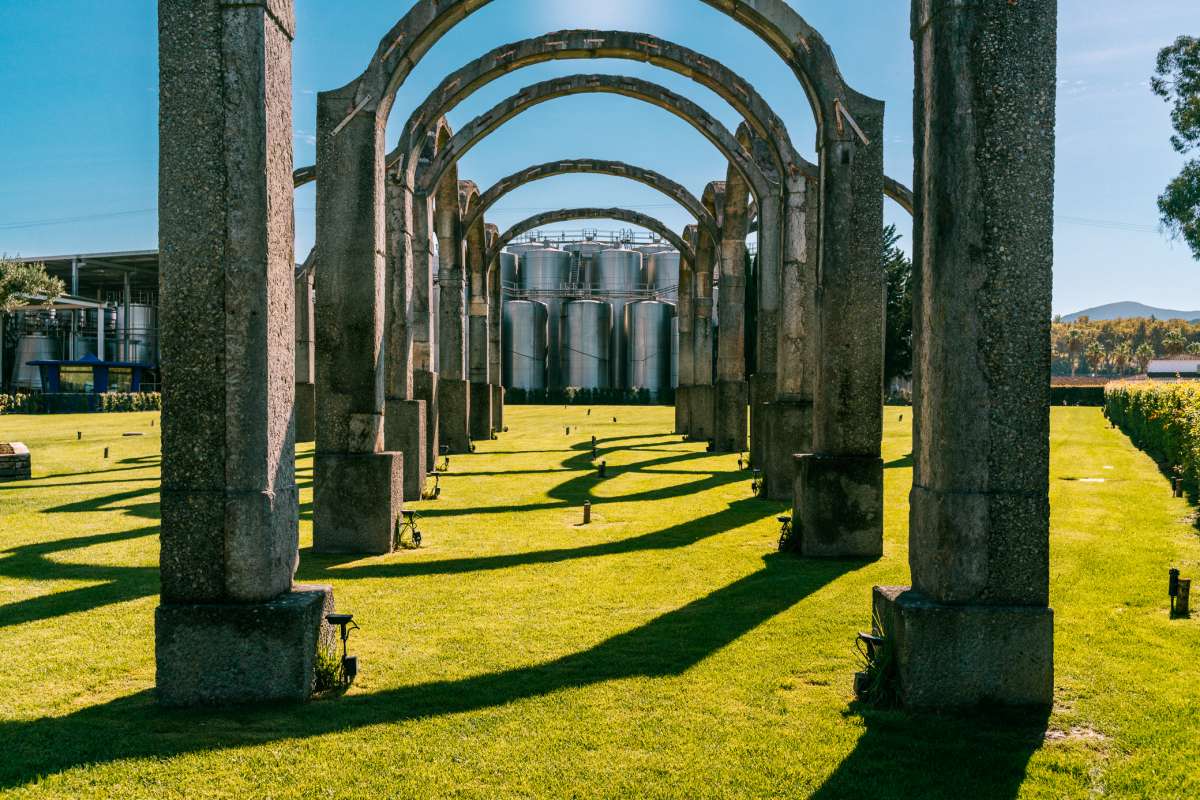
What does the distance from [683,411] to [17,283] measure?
37.7 metres

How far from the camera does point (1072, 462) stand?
16.4 m

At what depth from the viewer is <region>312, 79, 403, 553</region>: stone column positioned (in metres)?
7.75

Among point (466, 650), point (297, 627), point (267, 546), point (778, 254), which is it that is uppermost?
point (778, 254)

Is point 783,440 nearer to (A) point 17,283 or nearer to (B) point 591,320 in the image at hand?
(B) point 591,320

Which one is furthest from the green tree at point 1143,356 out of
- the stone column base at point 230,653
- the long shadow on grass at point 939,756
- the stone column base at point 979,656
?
the stone column base at point 230,653

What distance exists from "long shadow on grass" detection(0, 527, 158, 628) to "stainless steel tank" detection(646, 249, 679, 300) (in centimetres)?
4507

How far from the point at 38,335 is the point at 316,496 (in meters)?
54.4

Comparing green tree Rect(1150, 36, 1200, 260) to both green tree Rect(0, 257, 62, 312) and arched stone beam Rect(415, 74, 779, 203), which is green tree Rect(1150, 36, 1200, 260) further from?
green tree Rect(0, 257, 62, 312)

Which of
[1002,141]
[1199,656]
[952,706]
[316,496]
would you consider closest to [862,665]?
[952,706]

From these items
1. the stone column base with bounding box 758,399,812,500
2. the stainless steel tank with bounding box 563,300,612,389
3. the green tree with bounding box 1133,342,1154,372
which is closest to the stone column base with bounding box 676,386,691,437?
the stone column base with bounding box 758,399,812,500

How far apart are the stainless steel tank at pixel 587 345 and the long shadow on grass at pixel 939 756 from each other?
147 ft

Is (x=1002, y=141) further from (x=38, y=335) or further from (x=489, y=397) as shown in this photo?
(x=38, y=335)

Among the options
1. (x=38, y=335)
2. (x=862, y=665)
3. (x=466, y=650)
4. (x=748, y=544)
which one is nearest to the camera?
(x=862, y=665)

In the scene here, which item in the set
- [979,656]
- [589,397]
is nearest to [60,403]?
[589,397]
